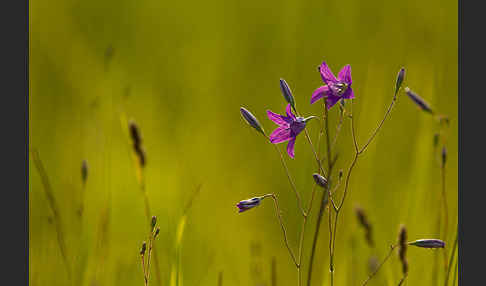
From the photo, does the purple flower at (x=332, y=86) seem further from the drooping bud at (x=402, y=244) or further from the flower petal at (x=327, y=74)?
the drooping bud at (x=402, y=244)

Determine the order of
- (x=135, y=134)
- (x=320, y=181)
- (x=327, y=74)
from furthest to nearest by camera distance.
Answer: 1. (x=135, y=134)
2. (x=327, y=74)
3. (x=320, y=181)

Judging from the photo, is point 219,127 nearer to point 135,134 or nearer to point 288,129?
point 135,134

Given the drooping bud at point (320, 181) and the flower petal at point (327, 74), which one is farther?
the flower petal at point (327, 74)

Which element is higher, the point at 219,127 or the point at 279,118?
the point at 279,118

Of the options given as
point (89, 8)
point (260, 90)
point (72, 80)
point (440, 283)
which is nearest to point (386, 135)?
point (260, 90)

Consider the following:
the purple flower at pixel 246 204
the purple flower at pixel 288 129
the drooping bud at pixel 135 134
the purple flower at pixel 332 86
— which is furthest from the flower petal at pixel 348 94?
the drooping bud at pixel 135 134

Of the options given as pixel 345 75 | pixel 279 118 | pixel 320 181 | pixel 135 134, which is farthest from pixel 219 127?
pixel 320 181

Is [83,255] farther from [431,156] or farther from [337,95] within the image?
[431,156]

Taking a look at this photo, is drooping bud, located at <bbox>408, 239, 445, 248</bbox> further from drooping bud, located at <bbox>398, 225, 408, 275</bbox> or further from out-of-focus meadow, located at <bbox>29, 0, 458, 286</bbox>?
out-of-focus meadow, located at <bbox>29, 0, 458, 286</bbox>
